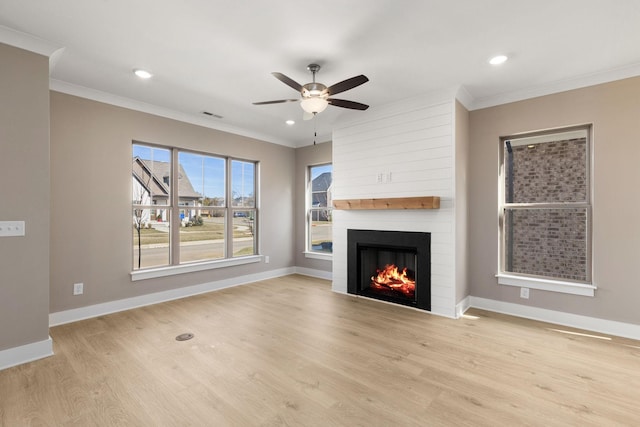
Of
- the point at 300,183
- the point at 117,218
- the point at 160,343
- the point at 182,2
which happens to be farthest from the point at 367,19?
the point at 300,183

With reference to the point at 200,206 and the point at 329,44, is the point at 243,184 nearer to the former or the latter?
the point at 200,206

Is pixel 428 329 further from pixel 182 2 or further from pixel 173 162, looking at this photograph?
pixel 173 162

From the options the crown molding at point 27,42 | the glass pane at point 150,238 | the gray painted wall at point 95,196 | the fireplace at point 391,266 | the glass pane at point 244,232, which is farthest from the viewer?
the glass pane at point 244,232

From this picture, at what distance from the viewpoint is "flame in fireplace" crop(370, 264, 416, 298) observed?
13.9ft

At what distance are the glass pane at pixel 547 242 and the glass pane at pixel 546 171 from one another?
0.18 meters

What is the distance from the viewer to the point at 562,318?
3.44 m

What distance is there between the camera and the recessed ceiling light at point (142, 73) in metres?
3.17

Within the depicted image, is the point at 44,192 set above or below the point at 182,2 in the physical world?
below

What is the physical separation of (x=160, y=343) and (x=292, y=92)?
315cm

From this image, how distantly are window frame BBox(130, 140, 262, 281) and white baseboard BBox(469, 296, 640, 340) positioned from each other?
383 centimetres

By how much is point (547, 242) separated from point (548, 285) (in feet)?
1.76

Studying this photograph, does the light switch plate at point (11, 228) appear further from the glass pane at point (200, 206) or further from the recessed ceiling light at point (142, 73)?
the glass pane at point (200, 206)

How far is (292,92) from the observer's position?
3693 millimetres

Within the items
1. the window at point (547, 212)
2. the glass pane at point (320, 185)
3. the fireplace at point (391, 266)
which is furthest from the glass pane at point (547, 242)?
the glass pane at point (320, 185)
